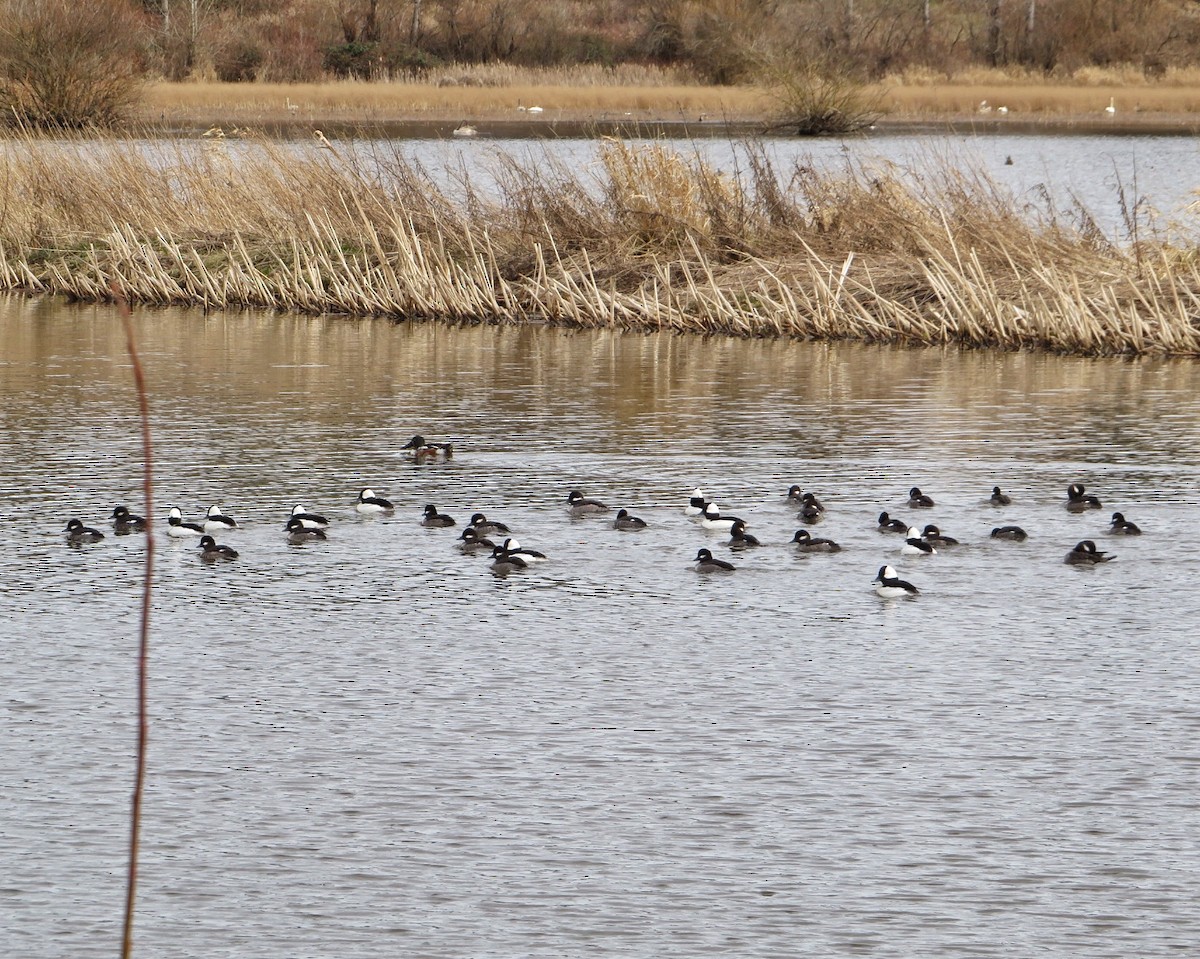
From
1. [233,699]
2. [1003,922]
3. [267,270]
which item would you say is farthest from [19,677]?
[267,270]

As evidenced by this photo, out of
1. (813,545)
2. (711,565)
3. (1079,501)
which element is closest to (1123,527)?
(1079,501)

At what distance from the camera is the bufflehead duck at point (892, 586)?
11.5 metres

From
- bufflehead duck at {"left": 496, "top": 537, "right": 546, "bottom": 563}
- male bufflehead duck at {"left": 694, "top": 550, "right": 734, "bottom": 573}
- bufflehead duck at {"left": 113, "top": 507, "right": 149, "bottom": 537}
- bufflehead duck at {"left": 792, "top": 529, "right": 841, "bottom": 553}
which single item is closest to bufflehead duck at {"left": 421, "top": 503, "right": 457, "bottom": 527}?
bufflehead duck at {"left": 496, "top": 537, "right": 546, "bottom": 563}

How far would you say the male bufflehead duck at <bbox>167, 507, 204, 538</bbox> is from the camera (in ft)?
42.3

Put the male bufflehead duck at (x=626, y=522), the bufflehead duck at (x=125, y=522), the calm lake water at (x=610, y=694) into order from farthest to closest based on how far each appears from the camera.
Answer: the male bufflehead duck at (x=626, y=522) → the bufflehead duck at (x=125, y=522) → the calm lake water at (x=610, y=694)

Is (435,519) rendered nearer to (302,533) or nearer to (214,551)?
(302,533)

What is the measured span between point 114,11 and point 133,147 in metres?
19.1

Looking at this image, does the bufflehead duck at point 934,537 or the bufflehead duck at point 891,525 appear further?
the bufflehead duck at point 891,525

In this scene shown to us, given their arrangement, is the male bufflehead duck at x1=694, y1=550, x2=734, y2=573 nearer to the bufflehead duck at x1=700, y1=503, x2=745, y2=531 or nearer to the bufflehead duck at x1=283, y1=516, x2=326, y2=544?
the bufflehead duck at x1=700, y1=503, x2=745, y2=531

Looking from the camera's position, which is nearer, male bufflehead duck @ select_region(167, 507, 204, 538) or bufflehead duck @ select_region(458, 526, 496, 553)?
bufflehead duck @ select_region(458, 526, 496, 553)

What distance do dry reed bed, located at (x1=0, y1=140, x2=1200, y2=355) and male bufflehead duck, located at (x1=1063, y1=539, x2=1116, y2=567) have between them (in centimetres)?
921

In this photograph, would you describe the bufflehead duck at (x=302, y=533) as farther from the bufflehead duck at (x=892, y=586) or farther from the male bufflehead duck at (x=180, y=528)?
the bufflehead duck at (x=892, y=586)

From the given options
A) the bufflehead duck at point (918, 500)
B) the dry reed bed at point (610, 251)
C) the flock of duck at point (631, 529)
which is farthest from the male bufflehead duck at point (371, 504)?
the dry reed bed at point (610, 251)

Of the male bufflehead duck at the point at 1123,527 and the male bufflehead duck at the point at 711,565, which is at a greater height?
the male bufflehead duck at the point at 1123,527
